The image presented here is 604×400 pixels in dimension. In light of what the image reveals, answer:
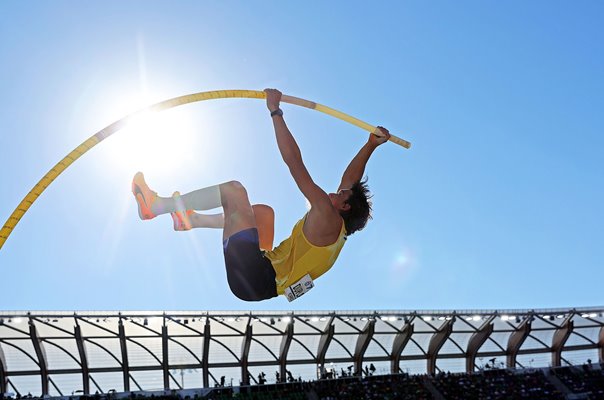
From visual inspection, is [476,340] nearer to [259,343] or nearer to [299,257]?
[259,343]

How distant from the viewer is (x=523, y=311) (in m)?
40.0

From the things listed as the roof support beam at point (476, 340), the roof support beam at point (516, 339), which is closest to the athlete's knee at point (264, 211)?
the roof support beam at point (476, 340)

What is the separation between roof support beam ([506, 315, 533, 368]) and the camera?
4034cm

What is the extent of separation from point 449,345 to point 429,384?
328 cm

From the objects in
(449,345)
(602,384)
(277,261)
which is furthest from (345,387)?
(277,261)

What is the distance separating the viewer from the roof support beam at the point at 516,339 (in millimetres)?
40344

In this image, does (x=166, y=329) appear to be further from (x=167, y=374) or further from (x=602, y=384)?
(x=602, y=384)

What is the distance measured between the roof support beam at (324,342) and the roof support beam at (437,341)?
7.22m

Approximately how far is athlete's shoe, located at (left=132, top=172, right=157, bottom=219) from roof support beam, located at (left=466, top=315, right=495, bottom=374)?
117 ft

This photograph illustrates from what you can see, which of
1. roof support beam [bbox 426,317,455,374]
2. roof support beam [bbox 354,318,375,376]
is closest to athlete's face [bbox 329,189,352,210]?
roof support beam [bbox 354,318,375,376]

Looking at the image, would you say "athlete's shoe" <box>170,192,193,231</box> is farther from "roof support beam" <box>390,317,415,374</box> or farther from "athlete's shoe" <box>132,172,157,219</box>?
"roof support beam" <box>390,317,415,374</box>

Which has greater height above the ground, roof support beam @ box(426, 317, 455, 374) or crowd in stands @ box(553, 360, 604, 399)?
roof support beam @ box(426, 317, 455, 374)

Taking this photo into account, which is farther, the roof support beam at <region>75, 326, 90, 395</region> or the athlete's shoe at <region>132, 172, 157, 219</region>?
the roof support beam at <region>75, 326, 90, 395</region>

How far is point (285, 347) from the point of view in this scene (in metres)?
34.8
